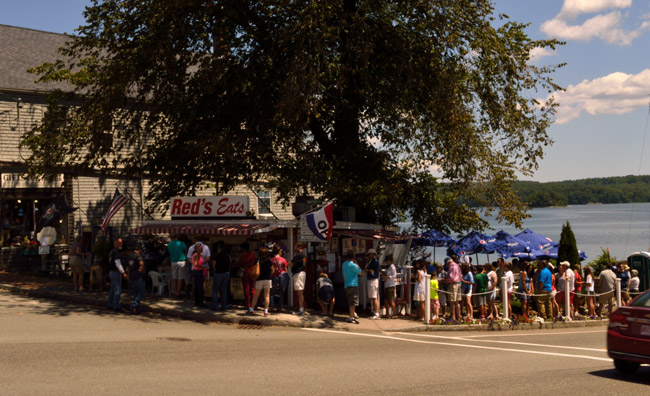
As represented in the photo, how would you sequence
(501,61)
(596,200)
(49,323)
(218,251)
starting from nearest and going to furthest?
(49,323) < (218,251) < (501,61) < (596,200)

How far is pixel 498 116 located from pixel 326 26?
6.50 metres

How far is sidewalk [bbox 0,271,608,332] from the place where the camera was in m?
16.8

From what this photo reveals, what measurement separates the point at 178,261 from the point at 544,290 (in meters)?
10.8

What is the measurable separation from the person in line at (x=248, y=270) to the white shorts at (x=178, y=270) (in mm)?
2599

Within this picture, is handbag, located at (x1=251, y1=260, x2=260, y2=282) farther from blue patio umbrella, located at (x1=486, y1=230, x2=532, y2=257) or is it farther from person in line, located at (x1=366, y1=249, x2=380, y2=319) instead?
blue patio umbrella, located at (x1=486, y1=230, x2=532, y2=257)

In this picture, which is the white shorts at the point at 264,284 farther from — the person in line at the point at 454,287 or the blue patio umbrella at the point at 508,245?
the blue patio umbrella at the point at 508,245

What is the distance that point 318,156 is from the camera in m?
21.5

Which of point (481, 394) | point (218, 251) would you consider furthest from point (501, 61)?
point (481, 394)

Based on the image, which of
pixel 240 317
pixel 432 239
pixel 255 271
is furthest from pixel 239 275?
pixel 432 239

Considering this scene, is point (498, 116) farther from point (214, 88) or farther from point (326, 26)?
point (214, 88)

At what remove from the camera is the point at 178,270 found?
1925 cm

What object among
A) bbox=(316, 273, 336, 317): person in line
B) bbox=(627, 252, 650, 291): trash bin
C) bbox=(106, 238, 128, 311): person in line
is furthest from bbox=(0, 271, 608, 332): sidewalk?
bbox=(627, 252, 650, 291): trash bin

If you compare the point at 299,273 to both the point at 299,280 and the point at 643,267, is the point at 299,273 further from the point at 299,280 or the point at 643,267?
the point at 643,267

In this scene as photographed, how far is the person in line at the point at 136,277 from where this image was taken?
1655 cm
